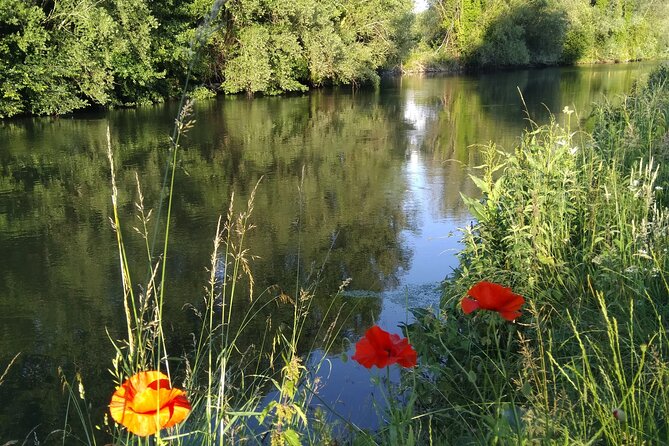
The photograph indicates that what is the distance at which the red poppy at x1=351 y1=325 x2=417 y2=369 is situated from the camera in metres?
1.39

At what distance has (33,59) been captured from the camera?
12.3 metres

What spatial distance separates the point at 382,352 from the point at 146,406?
553 mm

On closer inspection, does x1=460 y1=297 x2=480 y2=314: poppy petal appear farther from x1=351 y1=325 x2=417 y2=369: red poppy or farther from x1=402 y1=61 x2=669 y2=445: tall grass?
x1=402 y1=61 x2=669 y2=445: tall grass

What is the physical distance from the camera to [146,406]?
1069mm

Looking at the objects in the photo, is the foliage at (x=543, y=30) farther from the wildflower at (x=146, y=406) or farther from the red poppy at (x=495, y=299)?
the wildflower at (x=146, y=406)

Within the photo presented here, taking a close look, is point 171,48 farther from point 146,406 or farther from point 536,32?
point 536,32

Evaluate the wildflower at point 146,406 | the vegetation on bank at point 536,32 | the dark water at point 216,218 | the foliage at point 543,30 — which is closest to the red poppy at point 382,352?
the wildflower at point 146,406

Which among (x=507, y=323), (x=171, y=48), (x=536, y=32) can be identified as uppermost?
(x=536, y=32)

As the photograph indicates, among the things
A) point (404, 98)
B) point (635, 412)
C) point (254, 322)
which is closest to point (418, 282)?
point (254, 322)

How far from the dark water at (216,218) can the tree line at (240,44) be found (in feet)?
3.62

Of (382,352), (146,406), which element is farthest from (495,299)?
(146,406)

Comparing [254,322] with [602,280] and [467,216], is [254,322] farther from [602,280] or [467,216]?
[467,216]

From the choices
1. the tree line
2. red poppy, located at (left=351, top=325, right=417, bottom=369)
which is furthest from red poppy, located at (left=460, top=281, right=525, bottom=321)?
the tree line

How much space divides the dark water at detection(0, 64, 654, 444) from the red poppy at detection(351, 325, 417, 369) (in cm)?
99
